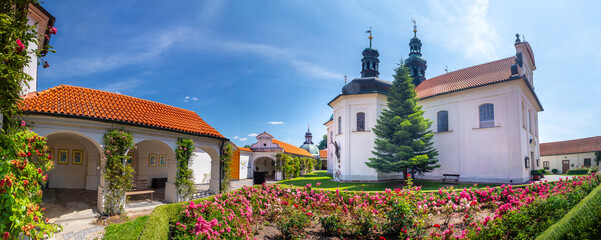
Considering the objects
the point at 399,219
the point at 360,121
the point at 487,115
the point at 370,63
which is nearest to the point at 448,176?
the point at 487,115

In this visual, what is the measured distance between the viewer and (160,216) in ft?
22.5

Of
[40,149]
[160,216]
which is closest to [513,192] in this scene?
[160,216]

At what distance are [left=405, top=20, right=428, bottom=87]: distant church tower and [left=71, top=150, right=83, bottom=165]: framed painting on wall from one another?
100 ft

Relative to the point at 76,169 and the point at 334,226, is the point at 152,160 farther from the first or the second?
the point at 334,226

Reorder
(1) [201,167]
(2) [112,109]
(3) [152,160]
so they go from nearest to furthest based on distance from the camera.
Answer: (2) [112,109], (3) [152,160], (1) [201,167]

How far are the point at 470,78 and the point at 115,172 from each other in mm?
25118

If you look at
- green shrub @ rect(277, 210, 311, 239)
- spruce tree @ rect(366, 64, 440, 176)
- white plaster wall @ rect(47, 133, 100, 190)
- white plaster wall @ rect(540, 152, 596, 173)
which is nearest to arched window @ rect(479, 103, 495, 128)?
spruce tree @ rect(366, 64, 440, 176)

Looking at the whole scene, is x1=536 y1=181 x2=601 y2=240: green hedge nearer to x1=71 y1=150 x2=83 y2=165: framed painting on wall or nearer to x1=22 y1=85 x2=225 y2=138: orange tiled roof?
x1=22 y1=85 x2=225 y2=138: orange tiled roof

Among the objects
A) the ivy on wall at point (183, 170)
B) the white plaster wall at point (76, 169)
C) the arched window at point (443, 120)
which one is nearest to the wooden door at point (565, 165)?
the arched window at point (443, 120)

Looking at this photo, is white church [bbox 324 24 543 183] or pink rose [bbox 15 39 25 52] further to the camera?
white church [bbox 324 24 543 183]

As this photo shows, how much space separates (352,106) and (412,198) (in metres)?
16.9

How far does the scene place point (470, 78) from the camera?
2383cm

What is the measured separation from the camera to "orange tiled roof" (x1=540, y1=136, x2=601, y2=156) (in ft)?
128

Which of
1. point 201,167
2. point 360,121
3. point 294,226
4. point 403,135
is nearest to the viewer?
point 294,226
